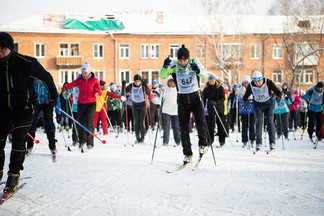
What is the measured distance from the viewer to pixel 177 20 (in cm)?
3600

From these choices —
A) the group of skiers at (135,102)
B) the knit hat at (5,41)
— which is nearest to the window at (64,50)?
the group of skiers at (135,102)

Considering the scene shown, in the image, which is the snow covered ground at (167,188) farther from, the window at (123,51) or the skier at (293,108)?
the window at (123,51)

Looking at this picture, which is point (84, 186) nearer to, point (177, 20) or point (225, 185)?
point (225, 185)

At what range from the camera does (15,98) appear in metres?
3.77

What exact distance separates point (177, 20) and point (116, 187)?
33.9 m

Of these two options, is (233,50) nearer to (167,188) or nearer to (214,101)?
(214,101)

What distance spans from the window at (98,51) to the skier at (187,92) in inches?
1170

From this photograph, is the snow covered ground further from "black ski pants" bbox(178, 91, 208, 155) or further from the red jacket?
the red jacket

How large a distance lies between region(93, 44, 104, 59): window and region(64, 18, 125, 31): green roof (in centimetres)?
187

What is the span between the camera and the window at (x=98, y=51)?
112ft

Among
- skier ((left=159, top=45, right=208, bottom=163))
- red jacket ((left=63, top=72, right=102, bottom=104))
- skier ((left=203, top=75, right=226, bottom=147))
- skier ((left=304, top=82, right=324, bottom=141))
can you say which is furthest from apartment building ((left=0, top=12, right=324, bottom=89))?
skier ((left=159, top=45, right=208, bottom=163))

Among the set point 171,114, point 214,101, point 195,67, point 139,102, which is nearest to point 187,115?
point 195,67

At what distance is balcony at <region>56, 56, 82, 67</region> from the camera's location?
Result: 33.3 meters

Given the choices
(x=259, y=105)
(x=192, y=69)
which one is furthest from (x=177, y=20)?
(x=192, y=69)
